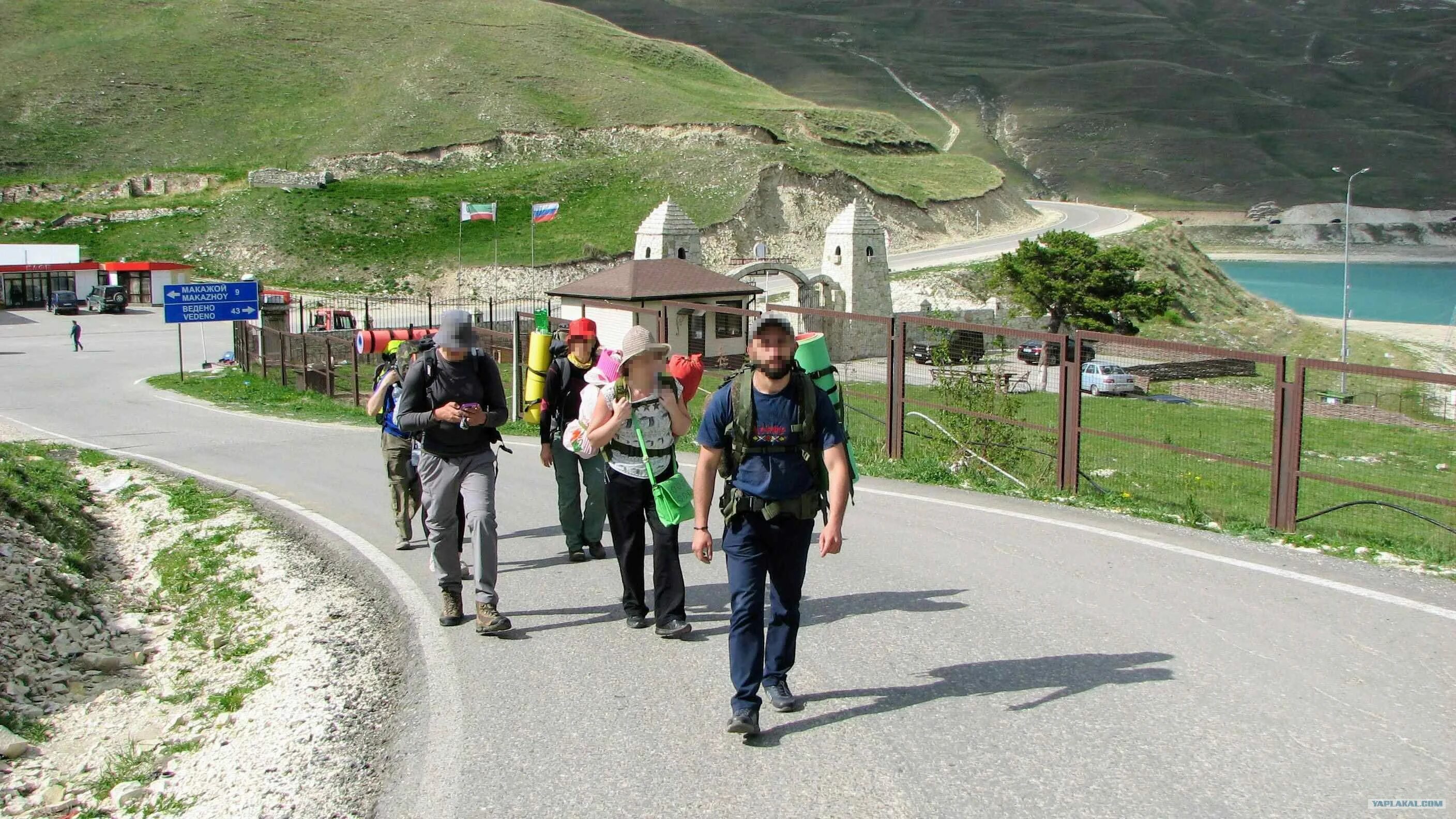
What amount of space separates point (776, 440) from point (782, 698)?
1.24 meters

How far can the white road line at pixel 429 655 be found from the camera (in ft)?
17.1

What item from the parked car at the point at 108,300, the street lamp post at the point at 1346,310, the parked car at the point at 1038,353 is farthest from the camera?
the parked car at the point at 108,300

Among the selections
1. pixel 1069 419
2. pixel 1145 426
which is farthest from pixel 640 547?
pixel 1145 426

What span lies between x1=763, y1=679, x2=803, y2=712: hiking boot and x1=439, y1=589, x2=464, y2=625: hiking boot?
2.44m

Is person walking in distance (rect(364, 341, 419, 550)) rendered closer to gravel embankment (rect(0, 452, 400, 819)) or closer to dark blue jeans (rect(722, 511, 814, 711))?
gravel embankment (rect(0, 452, 400, 819))

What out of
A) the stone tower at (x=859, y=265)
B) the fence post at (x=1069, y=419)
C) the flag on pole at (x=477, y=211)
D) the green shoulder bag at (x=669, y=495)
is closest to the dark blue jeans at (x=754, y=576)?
the green shoulder bag at (x=669, y=495)

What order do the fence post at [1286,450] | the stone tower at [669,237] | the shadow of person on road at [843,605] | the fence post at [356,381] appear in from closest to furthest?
the shadow of person on road at [843,605], the fence post at [1286,450], the fence post at [356,381], the stone tower at [669,237]

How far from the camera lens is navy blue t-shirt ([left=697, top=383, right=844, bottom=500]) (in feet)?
18.3

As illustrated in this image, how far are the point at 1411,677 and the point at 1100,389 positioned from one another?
13339 millimetres

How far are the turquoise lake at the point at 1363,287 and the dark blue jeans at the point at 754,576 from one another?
313ft

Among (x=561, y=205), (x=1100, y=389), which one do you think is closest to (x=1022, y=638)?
(x=1100, y=389)

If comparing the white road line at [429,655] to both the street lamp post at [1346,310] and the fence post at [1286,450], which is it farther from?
the street lamp post at [1346,310]

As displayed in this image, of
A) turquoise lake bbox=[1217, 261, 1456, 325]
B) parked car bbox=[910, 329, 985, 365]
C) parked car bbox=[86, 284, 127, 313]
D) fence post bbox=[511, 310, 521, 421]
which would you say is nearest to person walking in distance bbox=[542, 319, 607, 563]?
parked car bbox=[910, 329, 985, 365]

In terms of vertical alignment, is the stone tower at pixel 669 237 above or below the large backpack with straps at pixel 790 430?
above
